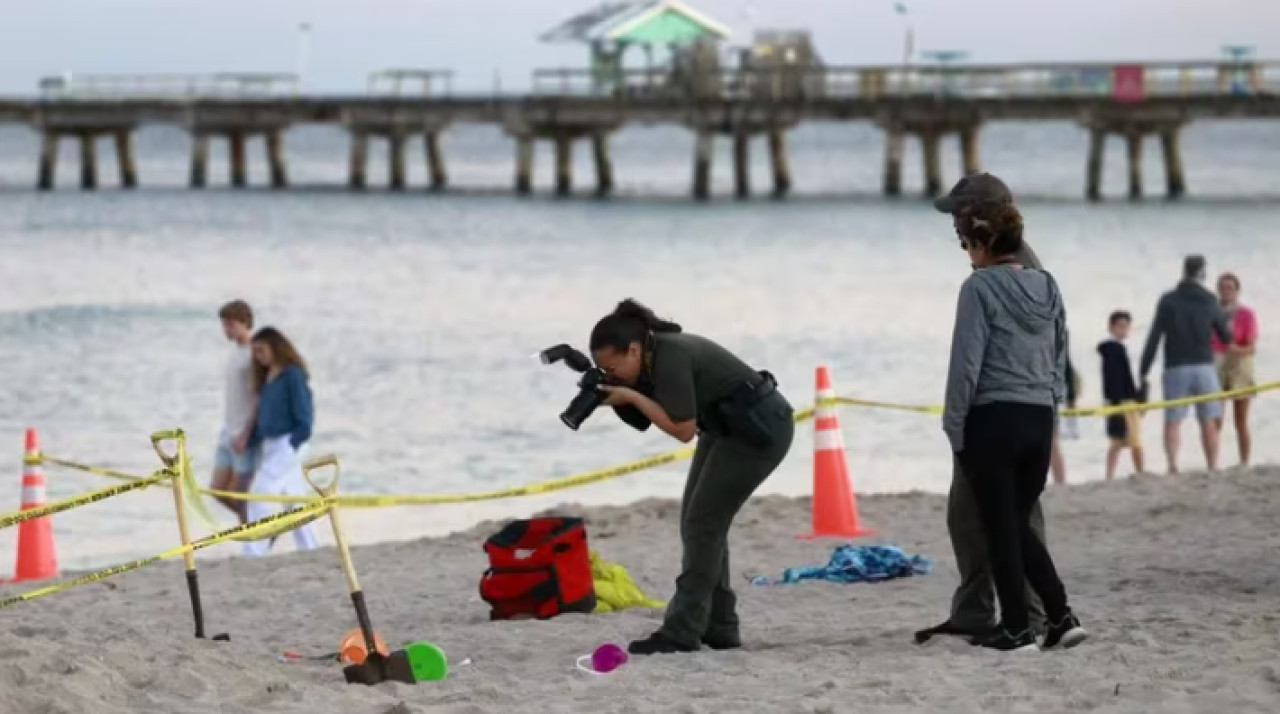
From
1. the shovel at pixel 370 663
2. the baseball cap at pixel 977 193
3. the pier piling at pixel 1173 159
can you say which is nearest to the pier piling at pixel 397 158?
the pier piling at pixel 1173 159

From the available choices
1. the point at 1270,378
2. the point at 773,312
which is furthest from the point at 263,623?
the point at 773,312

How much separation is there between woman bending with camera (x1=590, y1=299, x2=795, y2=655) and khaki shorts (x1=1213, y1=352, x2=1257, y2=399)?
7.02 metres

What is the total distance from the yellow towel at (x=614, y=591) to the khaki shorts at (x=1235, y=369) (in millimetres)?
5975

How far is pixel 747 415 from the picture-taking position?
7.15 metres

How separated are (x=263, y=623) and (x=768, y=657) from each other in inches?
106

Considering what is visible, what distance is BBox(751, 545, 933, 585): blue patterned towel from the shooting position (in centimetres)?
950

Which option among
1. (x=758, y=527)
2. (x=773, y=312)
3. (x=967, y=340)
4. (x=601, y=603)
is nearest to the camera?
(x=967, y=340)

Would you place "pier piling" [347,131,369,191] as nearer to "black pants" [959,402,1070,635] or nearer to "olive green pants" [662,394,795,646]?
"olive green pants" [662,394,795,646]

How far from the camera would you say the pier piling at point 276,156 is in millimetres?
68875

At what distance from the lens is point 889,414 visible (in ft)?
66.3

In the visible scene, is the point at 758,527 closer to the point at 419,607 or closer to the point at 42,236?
the point at 419,607

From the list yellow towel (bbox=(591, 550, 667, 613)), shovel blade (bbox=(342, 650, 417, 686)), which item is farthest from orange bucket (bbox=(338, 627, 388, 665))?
yellow towel (bbox=(591, 550, 667, 613))

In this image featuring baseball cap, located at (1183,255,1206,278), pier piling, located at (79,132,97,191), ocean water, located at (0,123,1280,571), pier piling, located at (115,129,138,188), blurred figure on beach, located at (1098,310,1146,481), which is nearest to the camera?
baseball cap, located at (1183,255,1206,278)

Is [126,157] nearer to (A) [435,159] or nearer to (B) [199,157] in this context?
(B) [199,157]
